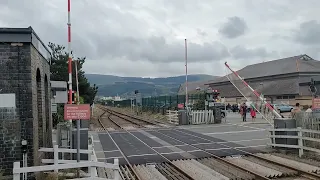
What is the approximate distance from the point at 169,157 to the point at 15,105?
20.0 ft

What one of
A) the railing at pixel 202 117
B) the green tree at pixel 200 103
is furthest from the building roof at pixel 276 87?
the railing at pixel 202 117

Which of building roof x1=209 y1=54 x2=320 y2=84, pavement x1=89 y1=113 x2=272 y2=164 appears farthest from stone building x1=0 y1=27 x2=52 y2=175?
building roof x1=209 y1=54 x2=320 y2=84

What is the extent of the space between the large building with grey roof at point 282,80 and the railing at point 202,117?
928 inches

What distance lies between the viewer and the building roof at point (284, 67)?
63.3m

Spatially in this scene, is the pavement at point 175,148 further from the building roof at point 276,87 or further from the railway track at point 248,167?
the building roof at point 276,87

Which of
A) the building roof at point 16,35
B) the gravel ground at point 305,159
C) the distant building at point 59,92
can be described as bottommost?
the gravel ground at point 305,159

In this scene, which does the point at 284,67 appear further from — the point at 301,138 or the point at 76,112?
the point at 76,112

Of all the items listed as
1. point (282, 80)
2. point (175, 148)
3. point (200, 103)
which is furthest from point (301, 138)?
point (282, 80)

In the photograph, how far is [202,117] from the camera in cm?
2917

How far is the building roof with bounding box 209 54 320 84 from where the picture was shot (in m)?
63.3

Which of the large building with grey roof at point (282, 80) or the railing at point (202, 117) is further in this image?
the large building with grey roof at point (282, 80)

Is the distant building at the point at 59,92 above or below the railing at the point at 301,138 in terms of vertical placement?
above

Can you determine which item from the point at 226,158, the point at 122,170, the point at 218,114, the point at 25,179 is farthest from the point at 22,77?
the point at 218,114

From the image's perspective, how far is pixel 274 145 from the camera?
14.1 meters
